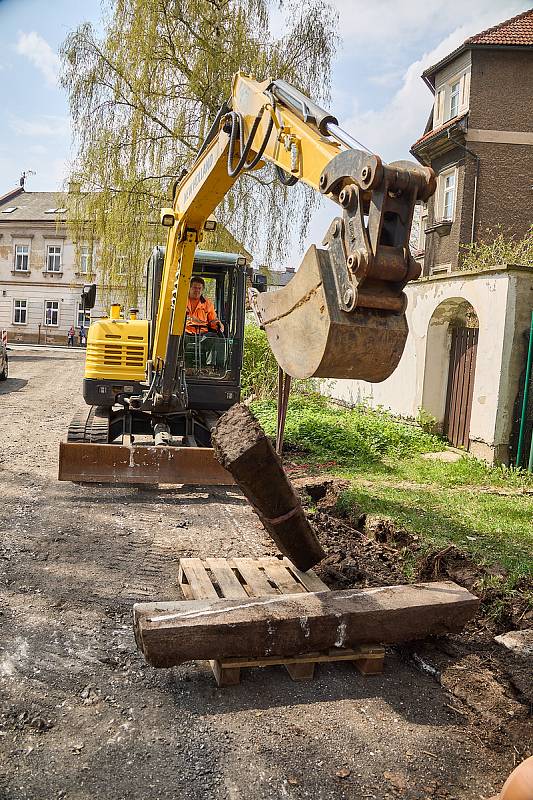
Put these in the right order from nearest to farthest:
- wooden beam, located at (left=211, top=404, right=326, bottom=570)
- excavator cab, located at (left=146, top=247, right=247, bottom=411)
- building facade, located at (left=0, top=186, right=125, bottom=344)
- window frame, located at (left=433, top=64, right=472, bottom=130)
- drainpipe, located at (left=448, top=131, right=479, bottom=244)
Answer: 1. wooden beam, located at (left=211, top=404, right=326, bottom=570)
2. excavator cab, located at (left=146, top=247, right=247, bottom=411)
3. drainpipe, located at (left=448, top=131, right=479, bottom=244)
4. window frame, located at (left=433, top=64, right=472, bottom=130)
5. building facade, located at (left=0, top=186, right=125, bottom=344)

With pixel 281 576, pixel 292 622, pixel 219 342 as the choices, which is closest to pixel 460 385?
pixel 219 342

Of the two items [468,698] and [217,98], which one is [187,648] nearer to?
[468,698]

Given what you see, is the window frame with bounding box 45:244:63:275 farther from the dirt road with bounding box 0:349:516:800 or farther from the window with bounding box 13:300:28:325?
the dirt road with bounding box 0:349:516:800

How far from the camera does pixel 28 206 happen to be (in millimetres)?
43156

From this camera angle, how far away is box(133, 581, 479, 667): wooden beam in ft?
11.0

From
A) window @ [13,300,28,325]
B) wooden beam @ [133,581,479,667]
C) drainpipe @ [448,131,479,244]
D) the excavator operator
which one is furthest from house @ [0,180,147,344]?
wooden beam @ [133,581,479,667]

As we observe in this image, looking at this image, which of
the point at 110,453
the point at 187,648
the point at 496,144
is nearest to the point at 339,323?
the point at 187,648

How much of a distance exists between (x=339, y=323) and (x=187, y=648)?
1.77 m

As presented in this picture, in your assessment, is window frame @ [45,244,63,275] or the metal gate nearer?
the metal gate

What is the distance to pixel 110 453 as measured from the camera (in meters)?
7.14

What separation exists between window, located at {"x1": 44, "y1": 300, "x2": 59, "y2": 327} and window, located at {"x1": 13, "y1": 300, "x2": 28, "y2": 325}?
1.27 meters

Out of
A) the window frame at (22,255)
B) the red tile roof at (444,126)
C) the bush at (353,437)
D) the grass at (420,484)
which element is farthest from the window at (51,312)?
the bush at (353,437)

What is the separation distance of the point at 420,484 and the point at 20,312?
38.8 m

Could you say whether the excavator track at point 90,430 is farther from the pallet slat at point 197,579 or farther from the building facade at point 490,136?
the building facade at point 490,136
